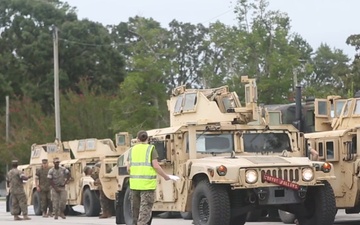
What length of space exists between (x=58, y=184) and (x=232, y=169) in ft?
35.6

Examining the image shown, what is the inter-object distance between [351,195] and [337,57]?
73609 millimetres

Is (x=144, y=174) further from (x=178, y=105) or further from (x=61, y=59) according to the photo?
(x=61, y=59)

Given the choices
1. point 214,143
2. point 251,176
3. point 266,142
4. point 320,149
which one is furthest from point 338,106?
point 251,176

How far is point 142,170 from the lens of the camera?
14859 millimetres

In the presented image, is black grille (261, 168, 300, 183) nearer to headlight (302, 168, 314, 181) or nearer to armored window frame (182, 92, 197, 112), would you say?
headlight (302, 168, 314, 181)

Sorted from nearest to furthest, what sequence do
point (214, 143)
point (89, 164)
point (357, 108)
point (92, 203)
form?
point (214, 143) < point (357, 108) < point (92, 203) < point (89, 164)

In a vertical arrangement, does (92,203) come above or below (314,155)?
below

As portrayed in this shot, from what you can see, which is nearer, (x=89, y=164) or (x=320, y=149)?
(x=320, y=149)

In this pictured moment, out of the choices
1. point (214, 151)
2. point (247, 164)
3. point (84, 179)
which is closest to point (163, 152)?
point (214, 151)

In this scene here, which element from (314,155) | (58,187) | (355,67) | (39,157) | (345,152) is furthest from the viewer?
(355,67)

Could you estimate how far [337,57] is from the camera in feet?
296

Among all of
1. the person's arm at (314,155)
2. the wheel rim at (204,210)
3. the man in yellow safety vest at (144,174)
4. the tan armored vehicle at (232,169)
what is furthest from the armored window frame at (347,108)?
the man in yellow safety vest at (144,174)

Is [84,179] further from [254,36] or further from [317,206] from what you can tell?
[254,36]

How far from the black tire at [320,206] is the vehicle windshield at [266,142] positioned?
1513 millimetres
